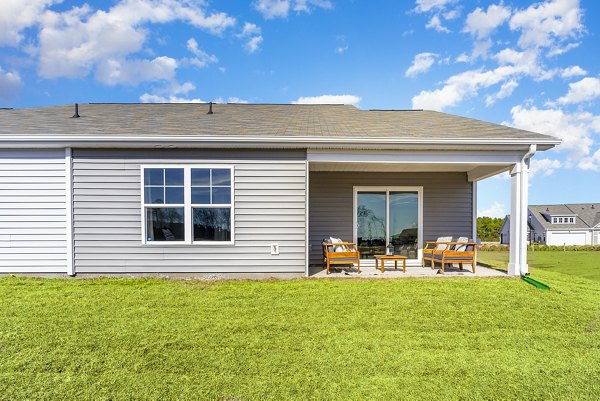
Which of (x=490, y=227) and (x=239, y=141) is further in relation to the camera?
(x=490, y=227)

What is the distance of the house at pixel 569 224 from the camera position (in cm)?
3759

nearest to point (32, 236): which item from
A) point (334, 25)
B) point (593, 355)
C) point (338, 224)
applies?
point (338, 224)

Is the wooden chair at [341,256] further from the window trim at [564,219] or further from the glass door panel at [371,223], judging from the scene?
the window trim at [564,219]

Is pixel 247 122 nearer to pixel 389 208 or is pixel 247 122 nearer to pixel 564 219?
pixel 389 208

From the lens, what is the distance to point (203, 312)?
16.1 feet

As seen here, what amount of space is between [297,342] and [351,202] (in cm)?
602

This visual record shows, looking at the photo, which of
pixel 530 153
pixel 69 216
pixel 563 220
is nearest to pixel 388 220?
pixel 530 153

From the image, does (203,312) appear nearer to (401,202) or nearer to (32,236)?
(32,236)

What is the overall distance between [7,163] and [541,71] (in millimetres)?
15263

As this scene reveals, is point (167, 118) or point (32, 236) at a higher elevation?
point (167, 118)

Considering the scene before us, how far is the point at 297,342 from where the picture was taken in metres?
3.80

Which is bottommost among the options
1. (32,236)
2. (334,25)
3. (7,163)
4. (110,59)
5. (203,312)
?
(203,312)

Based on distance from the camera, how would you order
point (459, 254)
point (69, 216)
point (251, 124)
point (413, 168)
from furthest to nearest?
point (413, 168) < point (251, 124) < point (459, 254) < point (69, 216)

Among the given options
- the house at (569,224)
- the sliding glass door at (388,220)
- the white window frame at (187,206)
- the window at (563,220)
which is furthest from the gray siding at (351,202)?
the window at (563,220)
